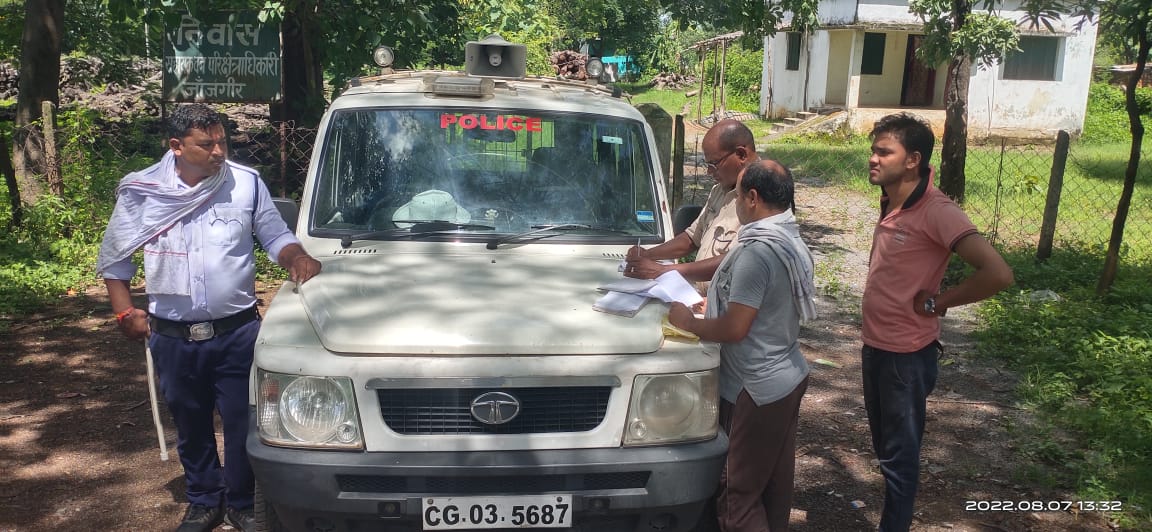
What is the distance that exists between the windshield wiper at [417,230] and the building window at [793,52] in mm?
22890

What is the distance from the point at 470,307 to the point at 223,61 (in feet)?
23.9

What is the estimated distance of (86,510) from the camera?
14.1 feet

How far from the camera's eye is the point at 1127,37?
22.9 feet

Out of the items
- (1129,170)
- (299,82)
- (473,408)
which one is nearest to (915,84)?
(1129,170)

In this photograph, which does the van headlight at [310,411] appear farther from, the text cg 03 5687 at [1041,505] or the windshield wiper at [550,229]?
the text cg 03 5687 at [1041,505]

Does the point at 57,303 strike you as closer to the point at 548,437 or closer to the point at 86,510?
the point at 86,510

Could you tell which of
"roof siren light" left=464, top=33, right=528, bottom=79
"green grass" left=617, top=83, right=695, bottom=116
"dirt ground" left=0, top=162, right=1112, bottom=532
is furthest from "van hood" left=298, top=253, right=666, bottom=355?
"green grass" left=617, top=83, right=695, bottom=116

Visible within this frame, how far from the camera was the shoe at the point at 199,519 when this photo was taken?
3973 mm

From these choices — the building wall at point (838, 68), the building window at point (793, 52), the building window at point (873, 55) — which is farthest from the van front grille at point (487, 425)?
the building window at point (793, 52)

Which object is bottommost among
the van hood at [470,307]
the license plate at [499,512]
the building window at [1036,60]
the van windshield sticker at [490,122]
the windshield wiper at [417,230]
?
the license plate at [499,512]

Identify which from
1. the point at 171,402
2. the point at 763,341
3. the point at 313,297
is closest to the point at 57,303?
the point at 171,402

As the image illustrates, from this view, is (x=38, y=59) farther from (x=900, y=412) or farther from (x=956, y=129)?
(x=956, y=129)

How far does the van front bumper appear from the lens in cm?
305

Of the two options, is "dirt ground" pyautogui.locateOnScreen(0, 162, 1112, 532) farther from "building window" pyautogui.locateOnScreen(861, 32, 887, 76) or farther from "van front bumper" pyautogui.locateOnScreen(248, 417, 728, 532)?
"building window" pyautogui.locateOnScreen(861, 32, 887, 76)
